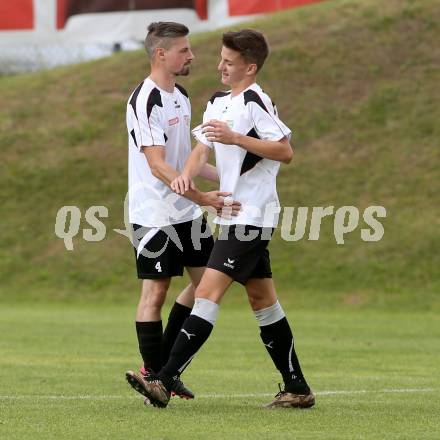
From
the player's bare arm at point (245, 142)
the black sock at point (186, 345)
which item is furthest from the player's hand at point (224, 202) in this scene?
the black sock at point (186, 345)

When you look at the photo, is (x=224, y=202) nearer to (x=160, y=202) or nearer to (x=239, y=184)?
(x=239, y=184)

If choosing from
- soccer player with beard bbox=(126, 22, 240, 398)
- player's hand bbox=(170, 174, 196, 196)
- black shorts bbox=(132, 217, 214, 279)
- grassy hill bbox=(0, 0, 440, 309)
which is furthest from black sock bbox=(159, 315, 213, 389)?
grassy hill bbox=(0, 0, 440, 309)

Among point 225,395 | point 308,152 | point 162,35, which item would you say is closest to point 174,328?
point 225,395

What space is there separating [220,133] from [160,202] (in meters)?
0.89

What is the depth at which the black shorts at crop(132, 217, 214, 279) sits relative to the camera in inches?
317

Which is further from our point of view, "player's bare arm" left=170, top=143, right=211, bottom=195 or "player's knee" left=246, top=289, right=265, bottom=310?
"player's knee" left=246, top=289, right=265, bottom=310

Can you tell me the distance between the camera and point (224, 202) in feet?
24.8

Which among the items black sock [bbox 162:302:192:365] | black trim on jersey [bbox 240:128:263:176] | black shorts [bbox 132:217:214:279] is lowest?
black sock [bbox 162:302:192:365]

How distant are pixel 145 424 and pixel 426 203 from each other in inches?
760

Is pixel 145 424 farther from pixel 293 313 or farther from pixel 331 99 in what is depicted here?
pixel 331 99

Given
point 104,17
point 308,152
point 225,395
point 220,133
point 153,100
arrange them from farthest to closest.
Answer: point 104,17
point 308,152
point 225,395
point 153,100
point 220,133

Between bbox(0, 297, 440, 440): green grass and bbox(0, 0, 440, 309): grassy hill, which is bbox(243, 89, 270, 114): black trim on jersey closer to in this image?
bbox(0, 297, 440, 440): green grass

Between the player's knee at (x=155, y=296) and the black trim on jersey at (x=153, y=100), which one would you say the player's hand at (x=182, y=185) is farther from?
the player's knee at (x=155, y=296)

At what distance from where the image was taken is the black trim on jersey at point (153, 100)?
8.04m
